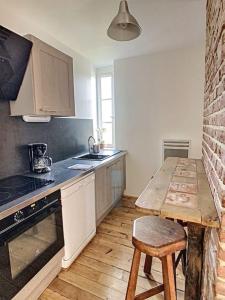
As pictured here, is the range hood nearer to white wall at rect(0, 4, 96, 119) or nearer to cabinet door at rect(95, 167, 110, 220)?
white wall at rect(0, 4, 96, 119)

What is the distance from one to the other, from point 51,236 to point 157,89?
2.47 m

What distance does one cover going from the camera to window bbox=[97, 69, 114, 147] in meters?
3.52

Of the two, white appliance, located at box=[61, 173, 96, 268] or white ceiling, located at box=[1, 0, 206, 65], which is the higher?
white ceiling, located at box=[1, 0, 206, 65]

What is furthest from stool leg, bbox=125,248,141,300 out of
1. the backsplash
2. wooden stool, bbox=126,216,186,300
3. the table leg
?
the backsplash

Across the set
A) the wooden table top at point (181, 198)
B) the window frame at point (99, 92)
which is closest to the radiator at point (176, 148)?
the window frame at point (99, 92)

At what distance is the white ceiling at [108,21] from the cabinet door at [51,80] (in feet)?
1.08

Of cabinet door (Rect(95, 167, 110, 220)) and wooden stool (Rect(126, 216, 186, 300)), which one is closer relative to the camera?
wooden stool (Rect(126, 216, 186, 300))

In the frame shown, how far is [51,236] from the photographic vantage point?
5.17 ft

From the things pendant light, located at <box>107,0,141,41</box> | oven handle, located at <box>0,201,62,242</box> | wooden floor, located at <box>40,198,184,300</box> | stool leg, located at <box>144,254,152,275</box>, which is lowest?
wooden floor, located at <box>40,198,184,300</box>

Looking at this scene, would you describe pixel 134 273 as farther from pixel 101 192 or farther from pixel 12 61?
pixel 12 61

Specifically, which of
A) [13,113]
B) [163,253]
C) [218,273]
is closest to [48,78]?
[13,113]

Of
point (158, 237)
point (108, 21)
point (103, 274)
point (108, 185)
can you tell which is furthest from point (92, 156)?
point (158, 237)

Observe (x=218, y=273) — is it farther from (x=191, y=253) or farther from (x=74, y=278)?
(x=74, y=278)

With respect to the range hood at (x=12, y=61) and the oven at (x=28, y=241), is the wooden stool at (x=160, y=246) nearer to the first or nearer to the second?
the oven at (x=28, y=241)
